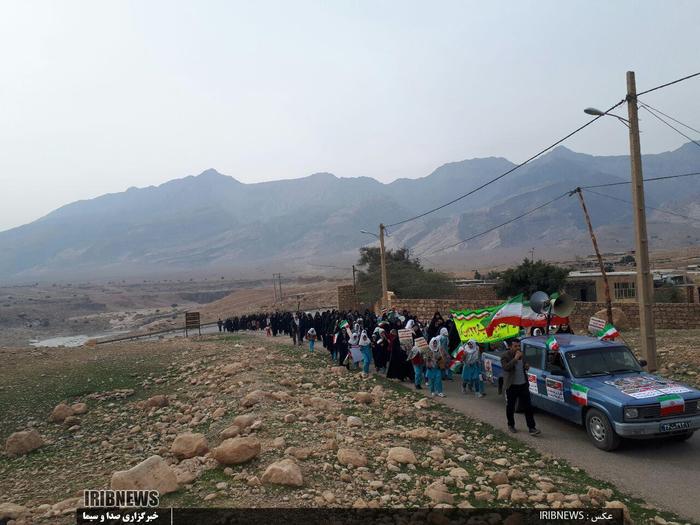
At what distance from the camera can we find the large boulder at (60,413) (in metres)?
Answer: 11.8

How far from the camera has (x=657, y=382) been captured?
26.8 feet

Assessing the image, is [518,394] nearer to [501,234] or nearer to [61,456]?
[61,456]

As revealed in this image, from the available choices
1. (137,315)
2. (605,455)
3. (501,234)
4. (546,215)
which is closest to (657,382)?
(605,455)

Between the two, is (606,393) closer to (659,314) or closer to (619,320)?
(619,320)

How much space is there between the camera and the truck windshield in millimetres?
8828

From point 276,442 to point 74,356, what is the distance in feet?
49.5

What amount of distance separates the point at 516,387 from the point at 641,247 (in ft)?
17.5

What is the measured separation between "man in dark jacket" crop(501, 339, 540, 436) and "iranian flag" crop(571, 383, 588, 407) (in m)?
0.71

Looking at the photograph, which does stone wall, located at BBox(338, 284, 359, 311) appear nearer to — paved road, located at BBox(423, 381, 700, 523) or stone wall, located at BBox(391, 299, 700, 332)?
stone wall, located at BBox(391, 299, 700, 332)

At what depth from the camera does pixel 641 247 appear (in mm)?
12156

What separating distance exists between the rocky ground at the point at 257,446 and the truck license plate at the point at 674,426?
1386 mm

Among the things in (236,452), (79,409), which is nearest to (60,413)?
(79,409)

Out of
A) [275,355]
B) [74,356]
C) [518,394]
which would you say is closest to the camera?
[518,394]

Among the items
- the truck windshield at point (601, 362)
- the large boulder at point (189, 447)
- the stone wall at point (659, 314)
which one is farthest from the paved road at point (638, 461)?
the stone wall at point (659, 314)
